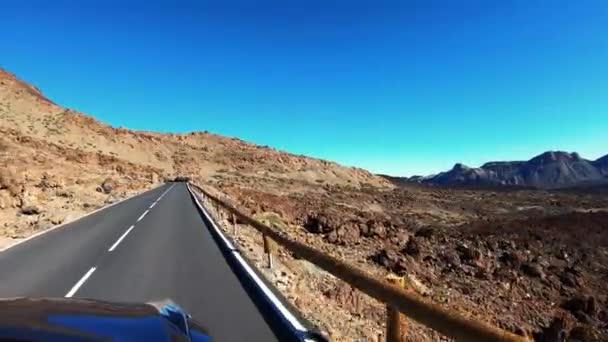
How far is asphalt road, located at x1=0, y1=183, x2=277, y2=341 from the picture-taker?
7789 millimetres

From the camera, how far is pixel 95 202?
4109 cm

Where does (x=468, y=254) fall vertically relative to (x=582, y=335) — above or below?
above

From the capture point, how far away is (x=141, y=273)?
1122 cm

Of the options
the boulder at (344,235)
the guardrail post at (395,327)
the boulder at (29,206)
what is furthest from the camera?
the boulder at (29,206)

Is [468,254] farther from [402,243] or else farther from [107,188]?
[107,188]

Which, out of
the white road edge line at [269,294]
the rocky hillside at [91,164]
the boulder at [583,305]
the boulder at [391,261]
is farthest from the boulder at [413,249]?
the rocky hillside at [91,164]

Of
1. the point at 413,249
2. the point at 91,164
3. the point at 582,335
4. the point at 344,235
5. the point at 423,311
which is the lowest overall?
the point at 582,335

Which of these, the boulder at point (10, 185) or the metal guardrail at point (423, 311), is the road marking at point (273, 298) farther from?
the boulder at point (10, 185)

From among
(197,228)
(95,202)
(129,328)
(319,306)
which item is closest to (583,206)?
(95,202)

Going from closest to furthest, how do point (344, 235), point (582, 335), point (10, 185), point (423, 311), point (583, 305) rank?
1. point (423, 311)
2. point (582, 335)
3. point (583, 305)
4. point (344, 235)
5. point (10, 185)

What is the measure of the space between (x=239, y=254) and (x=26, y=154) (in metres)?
57.6

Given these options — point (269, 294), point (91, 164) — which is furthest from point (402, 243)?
point (91, 164)

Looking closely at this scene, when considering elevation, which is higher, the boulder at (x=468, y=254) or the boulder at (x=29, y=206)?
the boulder at (x=29, y=206)

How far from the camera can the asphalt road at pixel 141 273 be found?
25.6 ft
